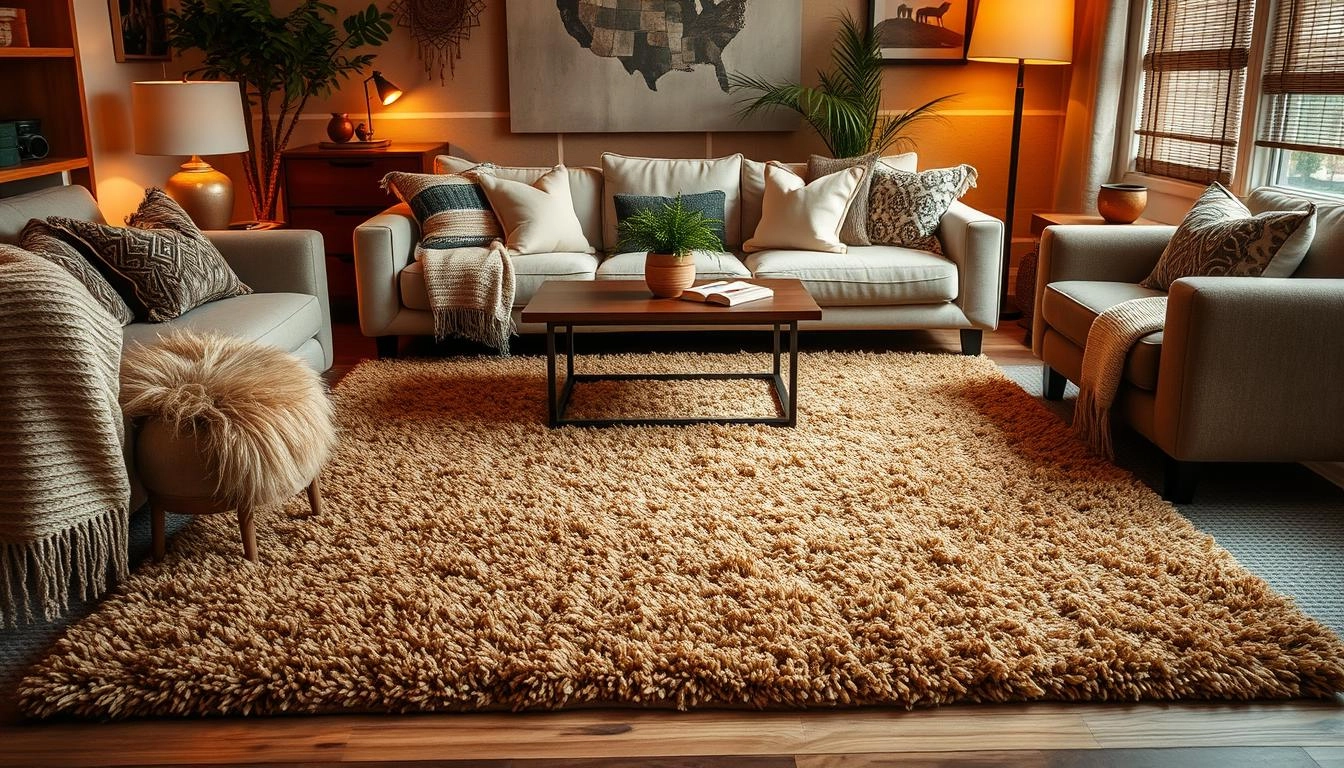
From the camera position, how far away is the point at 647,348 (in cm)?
447

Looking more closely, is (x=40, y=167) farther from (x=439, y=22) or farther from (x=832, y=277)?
(x=832, y=277)

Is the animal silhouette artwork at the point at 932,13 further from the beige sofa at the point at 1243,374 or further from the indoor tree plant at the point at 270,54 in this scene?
the beige sofa at the point at 1243,374

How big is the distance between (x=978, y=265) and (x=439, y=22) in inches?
117

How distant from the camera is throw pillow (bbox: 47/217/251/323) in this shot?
315 cm

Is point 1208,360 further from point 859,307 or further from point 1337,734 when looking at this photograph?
point 859,307

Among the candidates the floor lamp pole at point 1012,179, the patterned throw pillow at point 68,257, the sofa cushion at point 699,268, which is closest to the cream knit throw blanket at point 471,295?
the sofa cushion at point 699,268

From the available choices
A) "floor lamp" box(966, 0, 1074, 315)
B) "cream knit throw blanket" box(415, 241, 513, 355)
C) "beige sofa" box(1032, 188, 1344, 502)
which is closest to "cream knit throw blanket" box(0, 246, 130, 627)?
"cream knit throw blanket" box(415, 241, 513, 355)

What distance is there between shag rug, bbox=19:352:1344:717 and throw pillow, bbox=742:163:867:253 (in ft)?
4.29

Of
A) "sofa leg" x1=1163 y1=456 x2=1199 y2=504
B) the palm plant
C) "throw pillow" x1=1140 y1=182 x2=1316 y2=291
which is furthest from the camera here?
the palm plant

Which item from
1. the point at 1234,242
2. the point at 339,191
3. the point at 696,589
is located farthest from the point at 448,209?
the point at 1234,242

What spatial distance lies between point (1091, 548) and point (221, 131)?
3595 millimetres

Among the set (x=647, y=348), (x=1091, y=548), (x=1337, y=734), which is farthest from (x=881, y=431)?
(x=1337, y=734)

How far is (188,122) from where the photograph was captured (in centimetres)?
418

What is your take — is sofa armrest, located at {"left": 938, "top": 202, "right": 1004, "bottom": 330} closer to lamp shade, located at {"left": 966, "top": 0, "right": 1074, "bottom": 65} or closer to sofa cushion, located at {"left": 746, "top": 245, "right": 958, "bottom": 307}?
sofa cushion, located at {"left": 746, "top": 245, "right": 958, "bottom": 307}
